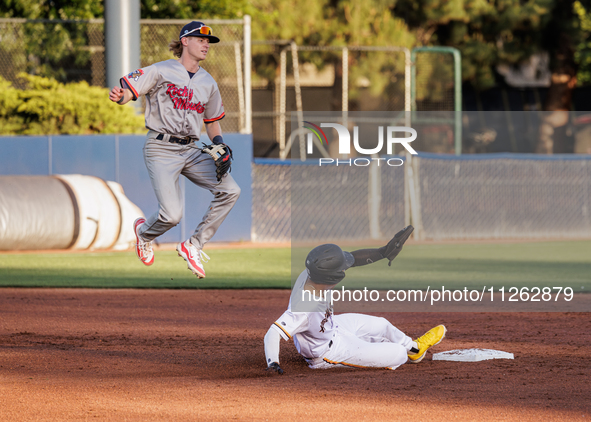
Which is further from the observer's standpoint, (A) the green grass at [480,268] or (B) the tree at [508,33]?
(B) the tree at [508,33]

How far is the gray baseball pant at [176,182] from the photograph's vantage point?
6.45 metres

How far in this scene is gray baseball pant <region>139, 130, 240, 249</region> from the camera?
645cm

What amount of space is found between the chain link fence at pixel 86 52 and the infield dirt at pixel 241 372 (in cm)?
839

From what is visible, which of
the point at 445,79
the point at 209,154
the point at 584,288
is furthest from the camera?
the point at 445,79

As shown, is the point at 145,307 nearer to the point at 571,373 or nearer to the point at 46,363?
the point at 46,363

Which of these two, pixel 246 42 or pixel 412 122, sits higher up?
pixel 246 42

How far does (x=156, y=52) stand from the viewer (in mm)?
16891

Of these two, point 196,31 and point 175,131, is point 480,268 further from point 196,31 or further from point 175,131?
point 196,31

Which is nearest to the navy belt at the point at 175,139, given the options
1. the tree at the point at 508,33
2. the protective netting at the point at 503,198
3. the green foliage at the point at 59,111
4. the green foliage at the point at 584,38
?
the green foliage at the point at 59,111

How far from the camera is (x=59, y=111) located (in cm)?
1544

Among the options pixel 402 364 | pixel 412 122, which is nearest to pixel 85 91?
pixel 412 122

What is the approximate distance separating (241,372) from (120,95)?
226 cm

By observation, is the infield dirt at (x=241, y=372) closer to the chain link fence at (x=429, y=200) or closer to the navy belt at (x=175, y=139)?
the navy belt at (x=175, y=139)

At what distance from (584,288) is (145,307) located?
18.6 feet
